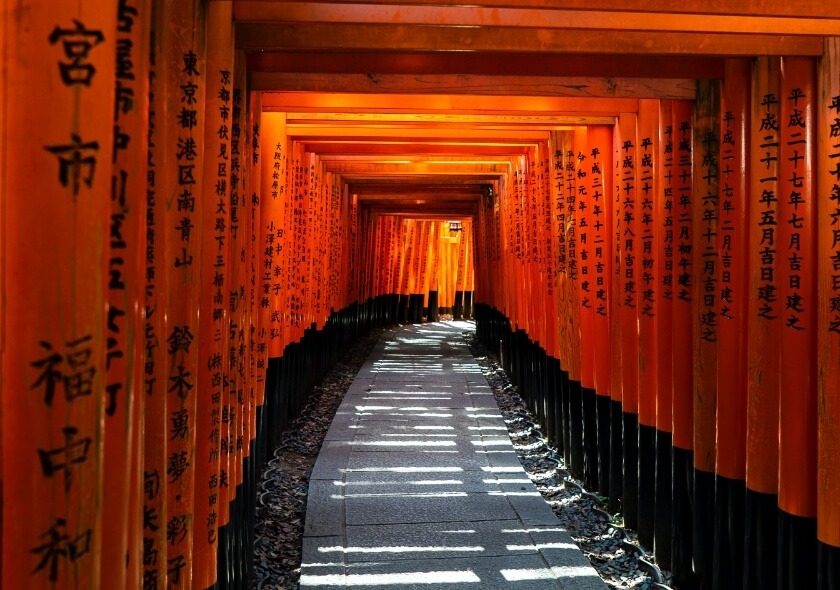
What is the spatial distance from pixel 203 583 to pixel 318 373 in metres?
8.59

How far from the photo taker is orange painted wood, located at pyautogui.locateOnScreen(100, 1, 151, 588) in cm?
170

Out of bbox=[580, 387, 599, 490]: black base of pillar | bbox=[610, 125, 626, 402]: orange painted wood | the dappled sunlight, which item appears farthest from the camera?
bbox=[580, 387, 599, 490]: black base of pillar

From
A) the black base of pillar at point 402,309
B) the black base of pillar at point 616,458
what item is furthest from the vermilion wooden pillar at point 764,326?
the black base of pillar at point 402,309

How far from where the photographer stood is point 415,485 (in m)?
6.18

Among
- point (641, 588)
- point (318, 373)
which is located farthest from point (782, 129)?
point (318, 373)

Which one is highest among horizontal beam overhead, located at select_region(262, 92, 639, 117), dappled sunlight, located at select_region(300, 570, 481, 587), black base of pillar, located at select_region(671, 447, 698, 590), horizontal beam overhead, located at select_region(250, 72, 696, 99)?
horizontal beam overhead, located at select_region(262, 92, 639, 117)

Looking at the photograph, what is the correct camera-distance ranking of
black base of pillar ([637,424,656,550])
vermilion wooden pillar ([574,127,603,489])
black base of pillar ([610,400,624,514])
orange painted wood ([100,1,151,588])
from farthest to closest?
vermilion wooden pillar ([574,127,603,489])
black base of pillar ([610,400,624,514])
black base of pillar ([637,424,656,550])
orange painted wood ([100,1,151,588])

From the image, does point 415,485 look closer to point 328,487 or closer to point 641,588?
point 328,487

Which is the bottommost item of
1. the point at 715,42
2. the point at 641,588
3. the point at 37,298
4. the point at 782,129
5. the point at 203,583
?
the point at 641,588

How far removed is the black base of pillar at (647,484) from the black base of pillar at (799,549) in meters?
1.50

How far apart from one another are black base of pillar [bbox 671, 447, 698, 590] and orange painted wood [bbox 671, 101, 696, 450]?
0.36ft

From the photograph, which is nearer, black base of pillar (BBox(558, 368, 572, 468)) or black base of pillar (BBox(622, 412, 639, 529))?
black base of pillar (BBox(622, 412, 639, 529))

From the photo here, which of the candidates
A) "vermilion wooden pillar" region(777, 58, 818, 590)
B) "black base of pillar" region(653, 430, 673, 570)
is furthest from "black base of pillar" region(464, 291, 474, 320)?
"vermilion wooden pillar" region(777, 58, 818, 590)

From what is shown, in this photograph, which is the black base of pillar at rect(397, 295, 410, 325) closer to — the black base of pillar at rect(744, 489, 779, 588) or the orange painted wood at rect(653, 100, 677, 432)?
the orange painted wood at rect(653, 100, 677, 432)
